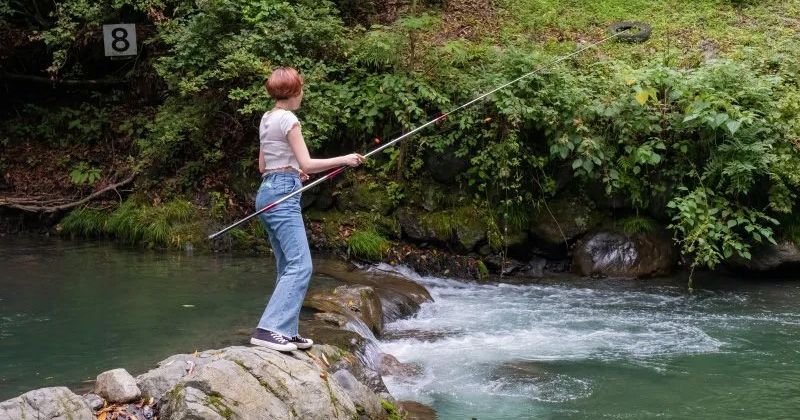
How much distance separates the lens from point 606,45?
40.0 feet

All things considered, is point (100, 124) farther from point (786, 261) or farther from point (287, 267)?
point (786, 261)

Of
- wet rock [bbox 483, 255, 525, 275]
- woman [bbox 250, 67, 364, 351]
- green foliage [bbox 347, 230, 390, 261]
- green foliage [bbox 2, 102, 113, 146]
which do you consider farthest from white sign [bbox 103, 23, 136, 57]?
woman [bbox 250, 67, 364, 351]

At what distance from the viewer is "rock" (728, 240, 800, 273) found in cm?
962

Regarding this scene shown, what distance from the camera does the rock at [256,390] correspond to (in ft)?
13.9

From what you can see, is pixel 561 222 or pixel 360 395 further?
pixel 561 222

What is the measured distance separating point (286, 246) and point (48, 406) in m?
1.60

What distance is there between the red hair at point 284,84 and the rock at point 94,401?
1.98m

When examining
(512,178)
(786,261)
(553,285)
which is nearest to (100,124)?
(512,178)

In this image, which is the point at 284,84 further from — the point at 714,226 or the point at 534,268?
the point at 714,226

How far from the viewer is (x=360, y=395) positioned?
Answer: 203 inches

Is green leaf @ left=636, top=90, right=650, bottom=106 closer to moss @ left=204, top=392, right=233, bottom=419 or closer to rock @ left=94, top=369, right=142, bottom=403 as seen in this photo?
moss @ left=204, top=392, right=233, bottom=419

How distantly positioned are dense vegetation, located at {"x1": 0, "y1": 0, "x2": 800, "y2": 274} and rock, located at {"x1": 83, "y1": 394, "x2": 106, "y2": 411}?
5746 mm

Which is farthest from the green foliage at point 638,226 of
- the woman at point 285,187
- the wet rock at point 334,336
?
the woman at point 285,187

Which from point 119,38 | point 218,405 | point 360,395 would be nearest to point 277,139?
point 218,405
